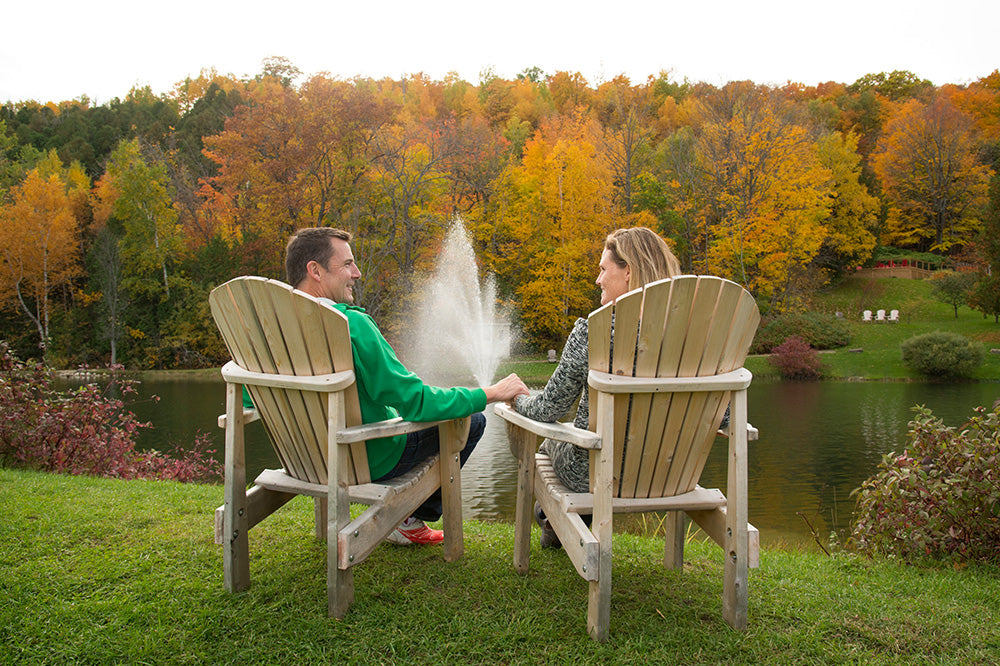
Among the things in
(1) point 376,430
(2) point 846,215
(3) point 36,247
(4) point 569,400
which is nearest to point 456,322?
(3) point 36,247

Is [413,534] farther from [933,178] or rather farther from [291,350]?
[933,178]

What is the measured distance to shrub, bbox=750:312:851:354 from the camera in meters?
23.2

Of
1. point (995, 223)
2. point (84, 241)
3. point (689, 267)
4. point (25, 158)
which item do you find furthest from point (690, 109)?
point (25, 158)

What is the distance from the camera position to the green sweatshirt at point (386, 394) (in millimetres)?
2373

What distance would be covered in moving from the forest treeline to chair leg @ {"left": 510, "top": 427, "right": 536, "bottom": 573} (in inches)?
769

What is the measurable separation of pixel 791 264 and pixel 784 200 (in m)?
2.52

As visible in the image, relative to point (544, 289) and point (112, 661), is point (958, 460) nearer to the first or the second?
point (112, 661)

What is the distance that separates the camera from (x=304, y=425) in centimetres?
236

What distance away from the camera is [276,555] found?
2.96 m

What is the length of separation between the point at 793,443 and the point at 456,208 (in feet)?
67.2

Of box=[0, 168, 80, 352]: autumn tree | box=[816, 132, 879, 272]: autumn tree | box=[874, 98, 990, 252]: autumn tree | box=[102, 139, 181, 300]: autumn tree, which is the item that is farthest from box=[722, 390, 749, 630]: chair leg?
box=[874, 98, 990, 252]: autumn tree

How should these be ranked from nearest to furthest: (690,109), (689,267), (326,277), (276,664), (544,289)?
(276,664) < (326,277) < (544,289) < (689,267) < (690,109)

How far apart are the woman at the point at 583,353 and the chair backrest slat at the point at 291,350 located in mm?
718

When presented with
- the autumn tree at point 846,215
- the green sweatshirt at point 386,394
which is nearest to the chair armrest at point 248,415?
the green sweatshirt at point 386,394
